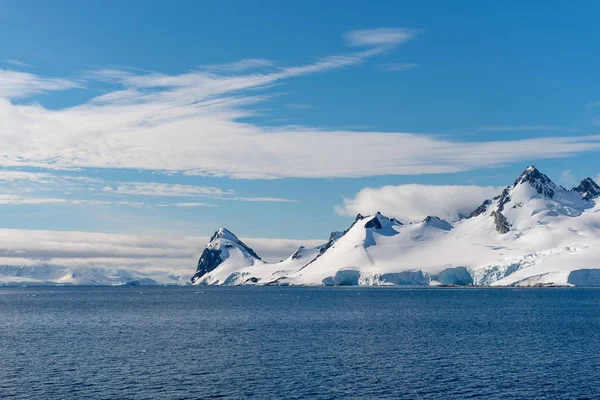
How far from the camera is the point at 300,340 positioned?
10600 cm

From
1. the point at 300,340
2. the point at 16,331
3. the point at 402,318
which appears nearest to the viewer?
the point at 300,340

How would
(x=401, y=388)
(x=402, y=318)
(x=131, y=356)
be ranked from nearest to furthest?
(x=401, y=388), (x=131, y=356), (x=402, y=318)

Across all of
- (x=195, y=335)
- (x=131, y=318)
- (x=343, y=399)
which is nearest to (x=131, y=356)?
(x=195, y=335)

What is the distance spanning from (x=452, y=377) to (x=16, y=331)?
86024 mm

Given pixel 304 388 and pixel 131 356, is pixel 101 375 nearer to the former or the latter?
pixel 131 356

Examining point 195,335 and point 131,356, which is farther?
point 195,335

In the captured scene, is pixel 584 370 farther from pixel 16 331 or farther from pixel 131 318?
pixel 131 318

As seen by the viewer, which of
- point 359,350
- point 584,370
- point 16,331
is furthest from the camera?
point 16,331

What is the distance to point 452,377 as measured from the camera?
71.9 metres

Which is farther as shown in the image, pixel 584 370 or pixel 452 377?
pixel 584 370

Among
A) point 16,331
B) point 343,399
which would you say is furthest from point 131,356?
point 16,331

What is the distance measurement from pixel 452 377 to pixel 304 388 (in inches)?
635

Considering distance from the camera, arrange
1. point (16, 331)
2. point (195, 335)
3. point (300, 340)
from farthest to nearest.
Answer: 1. point (16, 331)
2. point (195, 335)
3. point (300, 340)

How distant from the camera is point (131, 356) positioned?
86812mm
